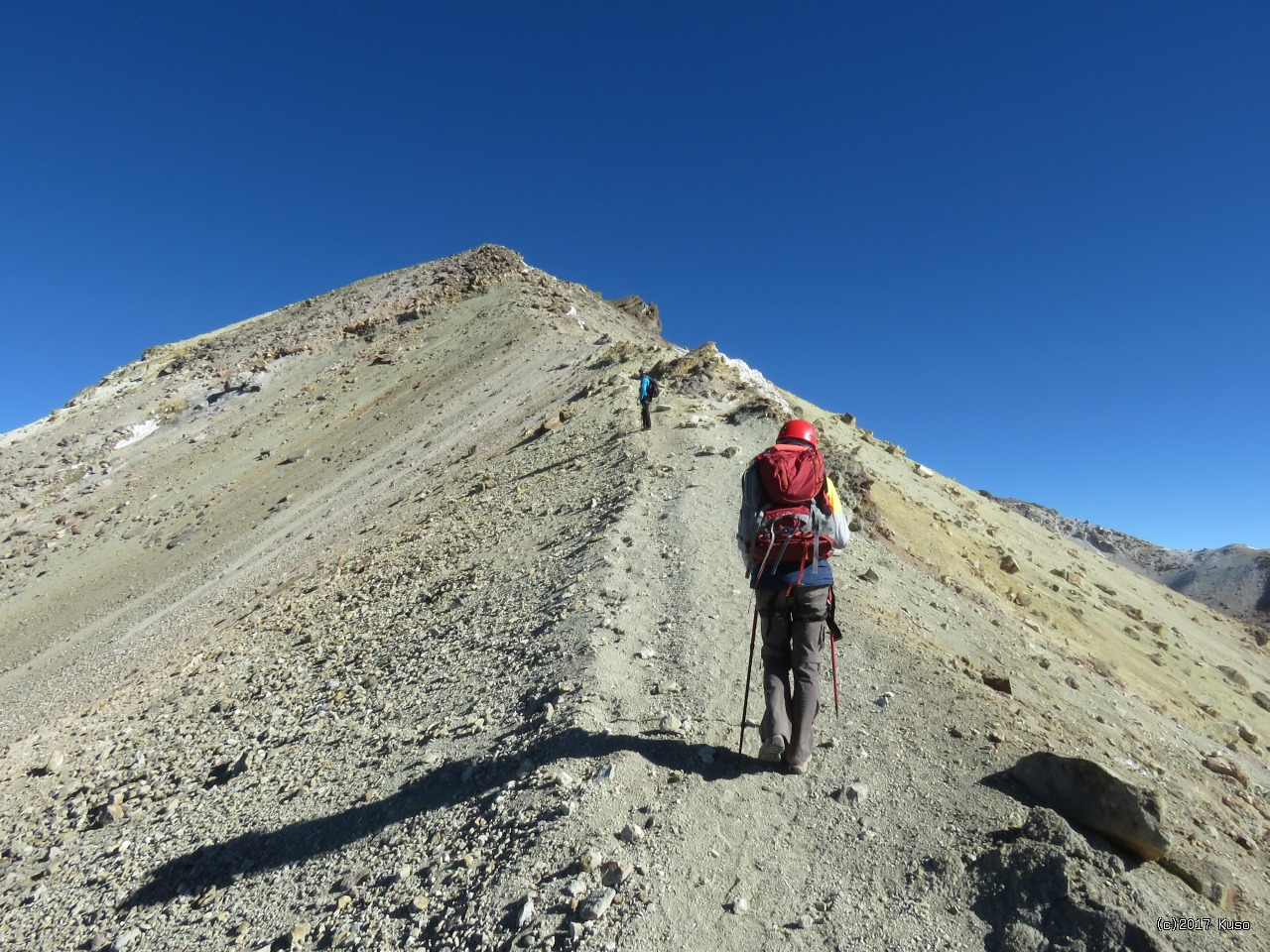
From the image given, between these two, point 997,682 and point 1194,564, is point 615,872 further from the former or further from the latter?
point 1194,564

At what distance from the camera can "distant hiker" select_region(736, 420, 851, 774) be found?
4617 mm

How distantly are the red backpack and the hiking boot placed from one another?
121cm

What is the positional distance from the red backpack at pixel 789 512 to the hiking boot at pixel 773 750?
1.21m

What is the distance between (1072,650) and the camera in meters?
11.6

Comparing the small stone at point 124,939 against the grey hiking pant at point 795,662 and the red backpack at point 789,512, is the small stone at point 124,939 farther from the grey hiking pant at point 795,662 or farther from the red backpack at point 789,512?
the red backpack at point 789,512

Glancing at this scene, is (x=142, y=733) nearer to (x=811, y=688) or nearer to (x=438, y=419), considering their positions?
(x=811, y=688)

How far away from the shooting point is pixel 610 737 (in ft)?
16.8

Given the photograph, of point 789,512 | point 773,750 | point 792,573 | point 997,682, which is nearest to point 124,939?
point 773,750

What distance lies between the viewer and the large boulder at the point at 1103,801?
371 centimetres

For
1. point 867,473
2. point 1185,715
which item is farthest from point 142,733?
point 1185,715

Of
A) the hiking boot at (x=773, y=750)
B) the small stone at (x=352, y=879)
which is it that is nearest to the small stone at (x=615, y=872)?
the hiking boot at (x=773, y=750)

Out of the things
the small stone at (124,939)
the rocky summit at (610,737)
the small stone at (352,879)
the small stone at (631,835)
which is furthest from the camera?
the small stone at (124,939)

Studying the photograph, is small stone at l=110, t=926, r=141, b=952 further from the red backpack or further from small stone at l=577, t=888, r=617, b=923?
the red backpack

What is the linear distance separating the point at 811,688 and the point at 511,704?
9.16ft
